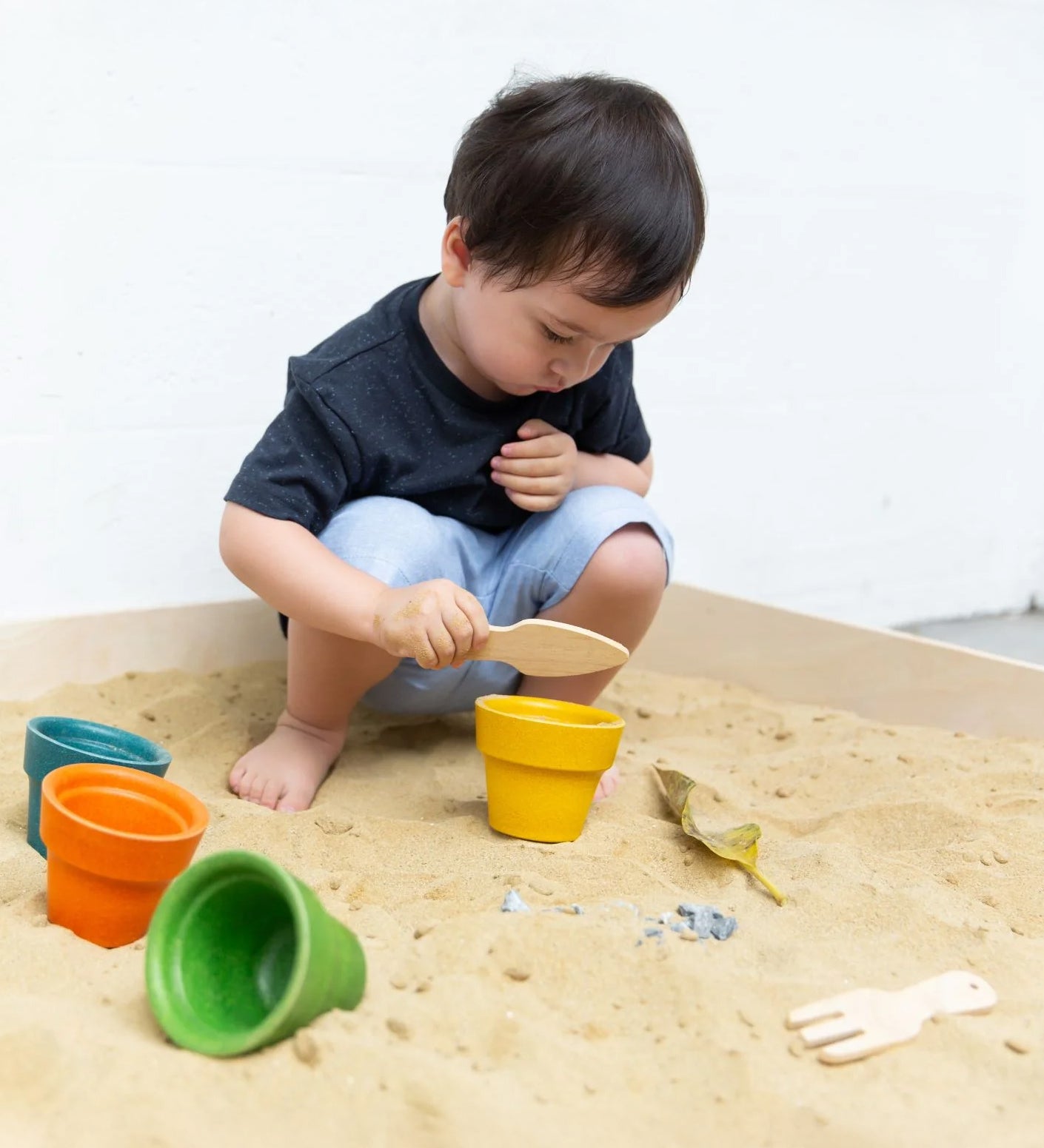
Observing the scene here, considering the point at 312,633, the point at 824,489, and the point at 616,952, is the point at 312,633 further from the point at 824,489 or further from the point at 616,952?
the point at 824,489

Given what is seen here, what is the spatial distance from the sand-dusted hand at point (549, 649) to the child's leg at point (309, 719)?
0.20m

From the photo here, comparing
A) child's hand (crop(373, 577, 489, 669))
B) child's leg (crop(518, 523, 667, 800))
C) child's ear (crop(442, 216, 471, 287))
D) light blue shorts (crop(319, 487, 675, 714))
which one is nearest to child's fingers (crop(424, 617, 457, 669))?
child's hand (crop(373, 577, 489, 669))

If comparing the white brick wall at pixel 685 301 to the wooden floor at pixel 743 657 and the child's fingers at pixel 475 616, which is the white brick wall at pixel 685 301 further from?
the child's fingers at pixel 475 616

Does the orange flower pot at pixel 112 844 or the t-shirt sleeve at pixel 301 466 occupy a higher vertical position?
the t-shirt sleeve at pixel 301 466

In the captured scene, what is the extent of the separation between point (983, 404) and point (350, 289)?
1386mm

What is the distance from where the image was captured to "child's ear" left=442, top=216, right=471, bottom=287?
126 centimetres

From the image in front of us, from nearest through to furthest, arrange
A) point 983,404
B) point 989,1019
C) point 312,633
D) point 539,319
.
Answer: point 989,1019 < point 539,319 < point 312,633 < point 983,404

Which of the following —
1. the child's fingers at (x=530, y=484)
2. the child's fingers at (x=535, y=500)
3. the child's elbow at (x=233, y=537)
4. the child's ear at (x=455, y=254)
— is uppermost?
the child's ear at (x=455, y=254)

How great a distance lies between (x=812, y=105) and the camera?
7.04ft

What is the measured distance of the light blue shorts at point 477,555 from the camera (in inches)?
51.0

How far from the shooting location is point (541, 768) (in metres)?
1.15

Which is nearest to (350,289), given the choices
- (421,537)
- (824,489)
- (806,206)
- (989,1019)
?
(421,537)

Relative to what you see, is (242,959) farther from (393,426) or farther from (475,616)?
(393,426)

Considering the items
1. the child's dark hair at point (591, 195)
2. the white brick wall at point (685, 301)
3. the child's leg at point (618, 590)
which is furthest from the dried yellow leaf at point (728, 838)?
the white brick wall at point (685, 301)
